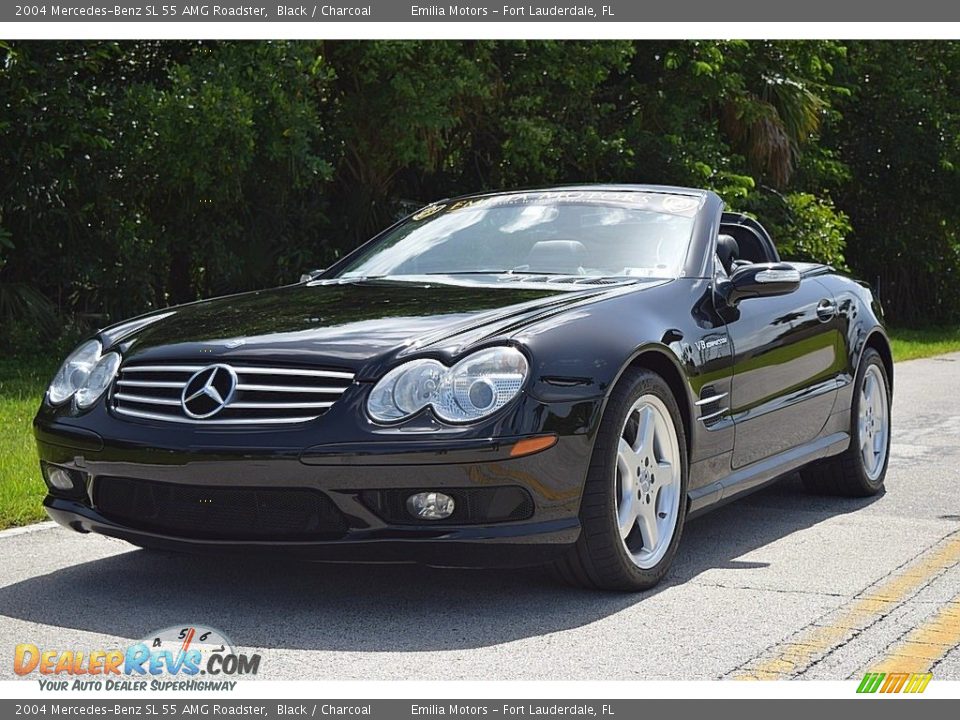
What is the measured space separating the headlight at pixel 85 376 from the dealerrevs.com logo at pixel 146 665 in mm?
991

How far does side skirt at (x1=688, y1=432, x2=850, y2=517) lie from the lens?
18.4 feet

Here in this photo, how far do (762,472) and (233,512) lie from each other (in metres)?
2.43

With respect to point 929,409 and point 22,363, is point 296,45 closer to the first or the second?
point 22,363

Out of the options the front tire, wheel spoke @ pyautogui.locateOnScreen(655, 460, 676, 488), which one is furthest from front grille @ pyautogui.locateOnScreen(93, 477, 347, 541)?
wheel spoke @ pyautogui.locateOnScreen(655, 460, 676, 488)

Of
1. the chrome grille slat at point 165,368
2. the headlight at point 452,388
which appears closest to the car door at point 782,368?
the headlight at point 452,388

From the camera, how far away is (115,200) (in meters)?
14.5

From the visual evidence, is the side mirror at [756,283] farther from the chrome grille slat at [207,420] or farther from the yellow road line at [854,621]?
the chrome grille slat at [207,420]

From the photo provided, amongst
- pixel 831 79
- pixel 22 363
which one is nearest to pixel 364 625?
pixel 22 363

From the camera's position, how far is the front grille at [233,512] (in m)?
4.60

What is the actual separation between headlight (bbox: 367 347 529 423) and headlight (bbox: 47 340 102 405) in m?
1.23

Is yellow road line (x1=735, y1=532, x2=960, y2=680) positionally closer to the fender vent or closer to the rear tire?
the fender vent

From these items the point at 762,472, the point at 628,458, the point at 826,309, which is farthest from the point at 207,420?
the point at 826,309

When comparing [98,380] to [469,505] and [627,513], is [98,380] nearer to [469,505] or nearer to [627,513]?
[469,505]

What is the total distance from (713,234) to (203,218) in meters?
9.97
